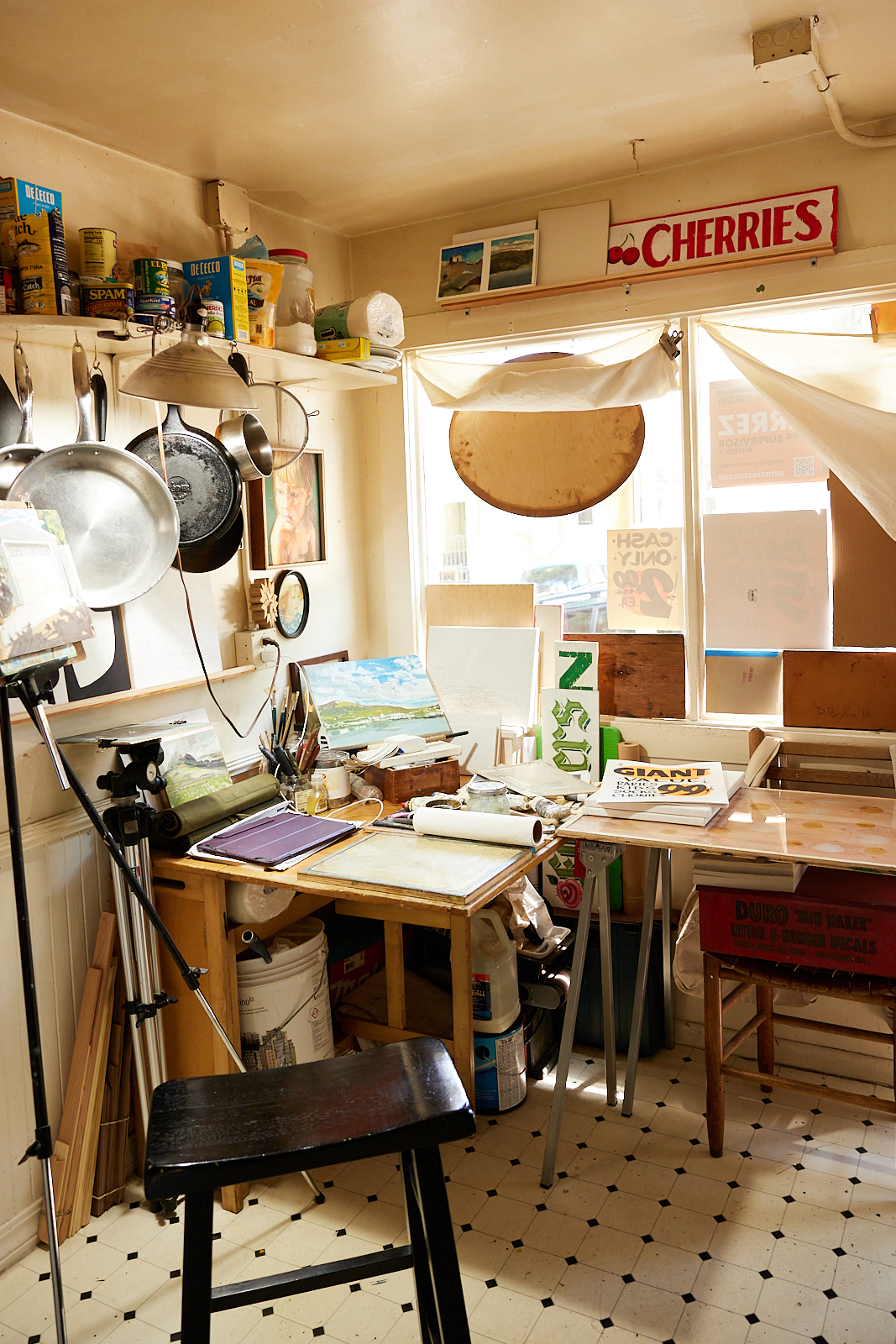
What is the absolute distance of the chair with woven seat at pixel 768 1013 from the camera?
7.55ft

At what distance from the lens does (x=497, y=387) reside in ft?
10.1

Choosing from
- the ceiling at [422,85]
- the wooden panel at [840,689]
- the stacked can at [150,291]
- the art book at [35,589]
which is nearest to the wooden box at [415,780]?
the wooden panel at [840,689]

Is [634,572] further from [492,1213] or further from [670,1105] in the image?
[492,1213]

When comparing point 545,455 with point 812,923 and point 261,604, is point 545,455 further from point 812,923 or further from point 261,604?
point 812,923

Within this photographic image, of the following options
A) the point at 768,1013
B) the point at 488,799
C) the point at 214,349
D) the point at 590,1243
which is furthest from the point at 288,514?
the point at 590,1243

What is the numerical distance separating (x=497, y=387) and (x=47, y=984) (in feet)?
6.95

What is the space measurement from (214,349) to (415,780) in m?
1.28

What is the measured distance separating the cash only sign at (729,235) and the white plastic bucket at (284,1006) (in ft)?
7.20

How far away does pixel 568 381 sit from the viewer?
2963 millimetres

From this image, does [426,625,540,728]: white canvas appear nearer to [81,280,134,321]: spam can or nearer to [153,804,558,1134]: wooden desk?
[153,804,558,1134]: wooden desk

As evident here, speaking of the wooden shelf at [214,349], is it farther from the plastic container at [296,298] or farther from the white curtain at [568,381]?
the white curtain at [568,381]

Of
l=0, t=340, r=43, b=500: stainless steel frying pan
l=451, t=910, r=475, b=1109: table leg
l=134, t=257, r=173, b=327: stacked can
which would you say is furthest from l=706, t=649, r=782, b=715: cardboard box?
l=0, t=340, r=43, b=500: stainless steel frying pan

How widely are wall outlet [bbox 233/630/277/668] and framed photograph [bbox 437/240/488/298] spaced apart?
130 centimetres

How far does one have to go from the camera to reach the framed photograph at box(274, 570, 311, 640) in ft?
10.1
